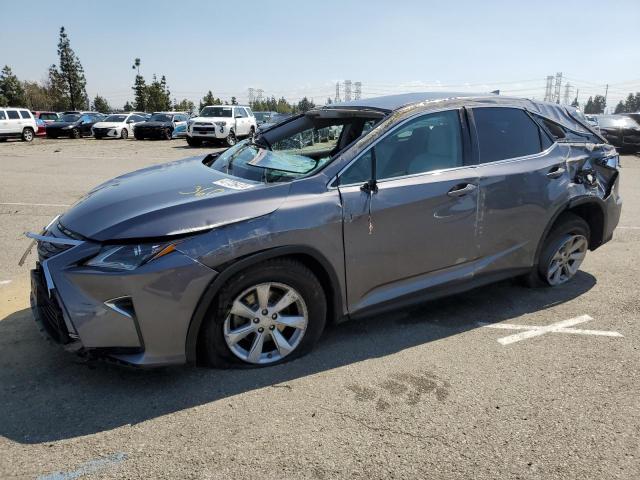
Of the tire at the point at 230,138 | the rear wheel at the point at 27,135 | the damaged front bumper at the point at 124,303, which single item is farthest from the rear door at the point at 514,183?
the rear wheel at the point at 27,135

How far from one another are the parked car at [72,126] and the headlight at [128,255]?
30678 mm

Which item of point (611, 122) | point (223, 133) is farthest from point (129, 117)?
point (611, 122)

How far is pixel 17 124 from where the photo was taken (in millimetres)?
26406

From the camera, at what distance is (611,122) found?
21.3 metres

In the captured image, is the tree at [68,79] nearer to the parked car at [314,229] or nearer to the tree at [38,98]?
the tree at [38,98]

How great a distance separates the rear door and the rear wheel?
94.1ft

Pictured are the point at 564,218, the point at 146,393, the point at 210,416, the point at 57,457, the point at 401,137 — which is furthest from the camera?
the point at 564,218

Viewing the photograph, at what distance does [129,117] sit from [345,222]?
3070cm

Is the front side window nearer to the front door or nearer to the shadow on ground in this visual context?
the front door

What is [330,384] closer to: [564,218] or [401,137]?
[401,137]

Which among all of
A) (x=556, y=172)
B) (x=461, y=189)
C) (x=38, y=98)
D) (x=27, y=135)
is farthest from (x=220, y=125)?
(x=38, y=98)

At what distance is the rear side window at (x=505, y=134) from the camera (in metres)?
3.96

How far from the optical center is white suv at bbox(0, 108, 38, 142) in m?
25.9

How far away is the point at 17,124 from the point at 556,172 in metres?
28.8
